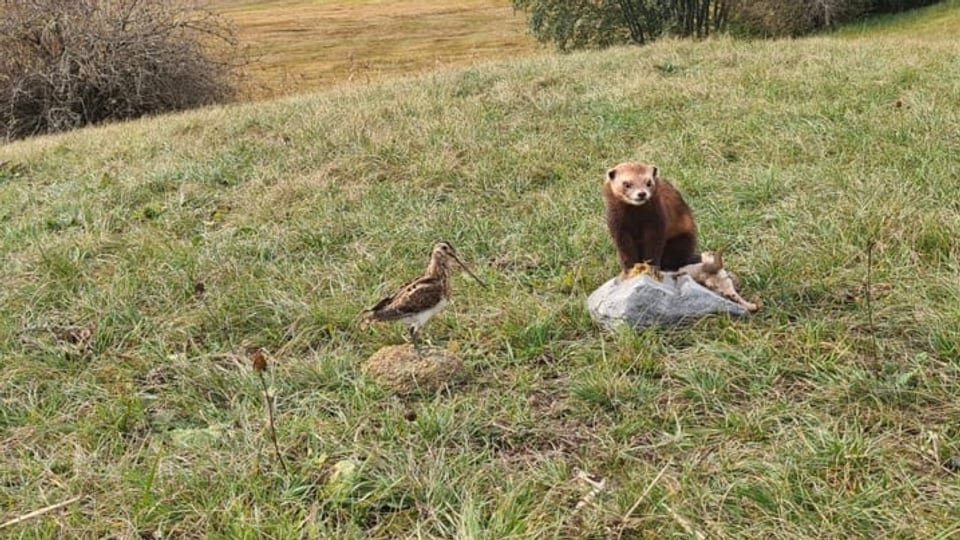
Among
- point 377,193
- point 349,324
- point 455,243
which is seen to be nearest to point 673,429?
point 349,324

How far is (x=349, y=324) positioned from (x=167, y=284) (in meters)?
1.26

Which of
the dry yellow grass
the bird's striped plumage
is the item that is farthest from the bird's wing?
the dry yellow grass

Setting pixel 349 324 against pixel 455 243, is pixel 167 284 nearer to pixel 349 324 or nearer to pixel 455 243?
pixel 349 324

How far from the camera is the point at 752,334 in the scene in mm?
3426

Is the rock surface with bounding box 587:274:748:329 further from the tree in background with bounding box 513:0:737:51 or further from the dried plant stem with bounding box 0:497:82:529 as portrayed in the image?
the tree in background with bounding box 513:0:737:51

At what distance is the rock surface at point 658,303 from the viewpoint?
11.5 feet

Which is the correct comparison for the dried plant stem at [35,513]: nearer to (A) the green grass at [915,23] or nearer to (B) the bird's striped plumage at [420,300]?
(B) the bird's striped plumage at [420,300]

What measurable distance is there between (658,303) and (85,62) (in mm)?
15586

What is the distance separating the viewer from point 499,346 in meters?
3.63

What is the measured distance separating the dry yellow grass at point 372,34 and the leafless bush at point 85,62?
5.79 m

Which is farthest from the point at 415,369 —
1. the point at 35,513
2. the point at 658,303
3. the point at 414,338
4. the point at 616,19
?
the point at 616,19

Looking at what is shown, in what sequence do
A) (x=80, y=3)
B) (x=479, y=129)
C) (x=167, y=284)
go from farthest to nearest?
Answer: (x=80, y=3) → (x=479, y=129) → (x=167, y=284)

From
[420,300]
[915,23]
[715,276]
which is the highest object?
[420,300]

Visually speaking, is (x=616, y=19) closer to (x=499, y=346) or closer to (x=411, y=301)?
(x=499, y=346)
